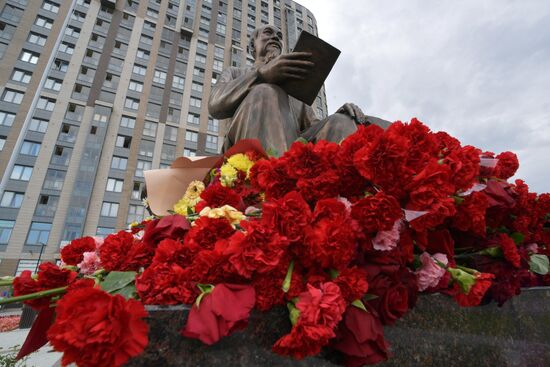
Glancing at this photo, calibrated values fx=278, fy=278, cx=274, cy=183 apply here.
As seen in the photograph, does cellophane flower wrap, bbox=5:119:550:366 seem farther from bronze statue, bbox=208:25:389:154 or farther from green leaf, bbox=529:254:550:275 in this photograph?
bronze statue, bbox=208:25:389:154

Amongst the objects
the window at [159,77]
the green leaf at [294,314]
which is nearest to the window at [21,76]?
the window at [159,77]

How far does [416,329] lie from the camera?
1.04m

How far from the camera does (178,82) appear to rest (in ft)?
93.3

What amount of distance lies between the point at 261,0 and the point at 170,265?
4413cm

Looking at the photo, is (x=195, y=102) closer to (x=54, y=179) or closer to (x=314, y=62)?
(x=54, y=179)

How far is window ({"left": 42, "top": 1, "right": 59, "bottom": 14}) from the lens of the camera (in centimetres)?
2554

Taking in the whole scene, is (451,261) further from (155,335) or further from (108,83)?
(108,83)

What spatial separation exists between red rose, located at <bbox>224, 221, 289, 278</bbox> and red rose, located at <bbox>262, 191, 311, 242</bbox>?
0.03m

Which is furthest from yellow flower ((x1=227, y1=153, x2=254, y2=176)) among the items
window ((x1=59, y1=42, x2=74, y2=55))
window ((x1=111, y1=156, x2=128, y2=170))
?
window ((x1=59, y1=42, x2=74, y2=55))

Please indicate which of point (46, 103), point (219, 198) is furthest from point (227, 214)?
point (46, 103)

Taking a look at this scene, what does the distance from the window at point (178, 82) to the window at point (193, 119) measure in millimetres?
3090

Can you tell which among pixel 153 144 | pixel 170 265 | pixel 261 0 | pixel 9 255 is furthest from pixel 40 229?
pixel 261 0

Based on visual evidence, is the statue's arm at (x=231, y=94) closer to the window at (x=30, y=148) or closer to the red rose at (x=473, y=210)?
the red rose at (x=473, y=210)

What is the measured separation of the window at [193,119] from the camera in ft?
90.7
